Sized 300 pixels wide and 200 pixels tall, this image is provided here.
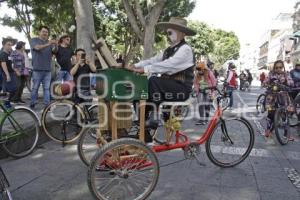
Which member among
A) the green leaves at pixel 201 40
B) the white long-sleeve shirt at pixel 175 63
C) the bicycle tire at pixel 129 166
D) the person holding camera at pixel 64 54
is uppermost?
the green leaves at pixel 201 40

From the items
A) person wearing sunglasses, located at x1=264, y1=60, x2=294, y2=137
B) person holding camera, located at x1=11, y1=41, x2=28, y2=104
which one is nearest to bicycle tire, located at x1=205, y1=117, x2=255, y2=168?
person wearing sunglasses, located at x1=264, y1=60, x2=294, y2=137

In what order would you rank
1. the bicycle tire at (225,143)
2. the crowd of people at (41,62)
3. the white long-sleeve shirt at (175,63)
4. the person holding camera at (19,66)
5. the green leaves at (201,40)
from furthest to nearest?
Answer: the green leaves at (201,40) < the person holding camera at (19,66) < the crowd of people at (41,62) < the bicycle tire at (225,143) < the white long-sleeve shirt at (175,63)

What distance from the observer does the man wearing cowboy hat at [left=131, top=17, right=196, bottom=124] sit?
4301 mm

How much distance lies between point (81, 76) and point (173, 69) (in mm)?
3066

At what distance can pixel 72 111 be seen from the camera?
6359mm

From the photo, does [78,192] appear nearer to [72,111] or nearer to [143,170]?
[143,170]

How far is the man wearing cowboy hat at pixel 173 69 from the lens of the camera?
430 cm

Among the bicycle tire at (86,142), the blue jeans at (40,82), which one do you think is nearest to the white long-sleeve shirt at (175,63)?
the bicycle tire at (86,142)

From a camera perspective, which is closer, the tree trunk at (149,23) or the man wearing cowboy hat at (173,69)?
the man wearing cowboy hat at (173,69)

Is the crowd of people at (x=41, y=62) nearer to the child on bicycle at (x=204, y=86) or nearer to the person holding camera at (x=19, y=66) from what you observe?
the person holding camera at (x=19, y=66)

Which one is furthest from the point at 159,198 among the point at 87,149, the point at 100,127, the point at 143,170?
the point at 87,149

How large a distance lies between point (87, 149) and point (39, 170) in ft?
2.30

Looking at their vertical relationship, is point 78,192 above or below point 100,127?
below

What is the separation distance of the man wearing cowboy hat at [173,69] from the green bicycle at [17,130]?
213 centimetres
